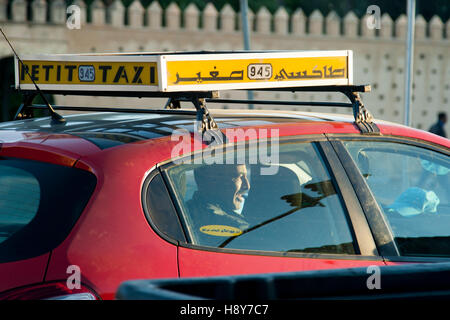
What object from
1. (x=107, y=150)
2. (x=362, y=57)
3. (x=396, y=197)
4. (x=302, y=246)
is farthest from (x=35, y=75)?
(x=362, y=57)

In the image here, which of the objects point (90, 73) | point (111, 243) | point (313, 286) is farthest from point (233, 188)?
point (313, 286)

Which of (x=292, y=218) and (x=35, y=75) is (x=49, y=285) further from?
(x=35, y=75)

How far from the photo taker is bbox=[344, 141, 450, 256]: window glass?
2975 millimetres

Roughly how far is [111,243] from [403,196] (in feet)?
5.14

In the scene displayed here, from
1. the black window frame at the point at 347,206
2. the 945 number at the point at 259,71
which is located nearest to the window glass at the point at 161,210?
the black window frame at the point at 347,206

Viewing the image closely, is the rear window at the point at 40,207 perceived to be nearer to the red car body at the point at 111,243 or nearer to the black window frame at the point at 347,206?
the red car body at the point at 111,243

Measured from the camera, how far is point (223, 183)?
2625mm

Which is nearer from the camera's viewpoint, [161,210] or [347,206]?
[161,210]

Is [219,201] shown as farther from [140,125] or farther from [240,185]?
[140,125]
